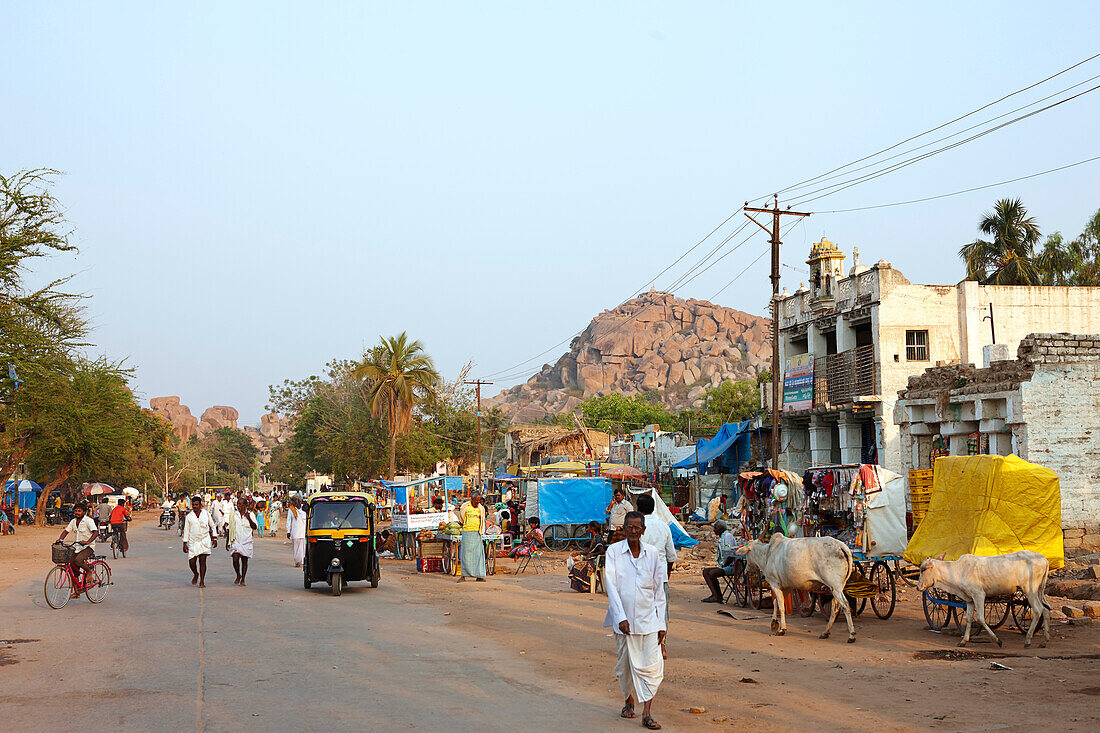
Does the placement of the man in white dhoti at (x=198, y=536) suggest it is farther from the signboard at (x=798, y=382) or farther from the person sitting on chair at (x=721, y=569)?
the signboard at (x=798, y=382)

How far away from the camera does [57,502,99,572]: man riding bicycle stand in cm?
1561

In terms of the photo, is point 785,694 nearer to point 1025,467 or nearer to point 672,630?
point 672,630

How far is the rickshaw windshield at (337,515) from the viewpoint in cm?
1822

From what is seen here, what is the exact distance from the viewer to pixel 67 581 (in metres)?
15.6

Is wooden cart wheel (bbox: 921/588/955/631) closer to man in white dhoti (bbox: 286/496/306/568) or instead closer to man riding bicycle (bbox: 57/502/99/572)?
man riding bicycle (bbox: 57/502/99/572)

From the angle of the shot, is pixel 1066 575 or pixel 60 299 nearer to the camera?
pixel 1066 575

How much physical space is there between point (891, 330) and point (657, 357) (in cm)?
14636

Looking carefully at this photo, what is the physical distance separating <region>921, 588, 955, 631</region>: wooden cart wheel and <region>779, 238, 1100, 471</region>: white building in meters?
18.4

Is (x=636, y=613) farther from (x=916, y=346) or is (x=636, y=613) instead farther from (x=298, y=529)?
(x=916, y=346)

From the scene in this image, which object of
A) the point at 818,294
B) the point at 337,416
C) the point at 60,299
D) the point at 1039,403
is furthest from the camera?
the point at 337,416

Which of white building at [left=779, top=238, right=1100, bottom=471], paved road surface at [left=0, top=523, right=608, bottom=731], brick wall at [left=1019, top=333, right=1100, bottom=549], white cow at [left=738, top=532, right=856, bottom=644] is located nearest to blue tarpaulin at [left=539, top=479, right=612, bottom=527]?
white building at [left=779, top=238, right=1100, bottom=471]

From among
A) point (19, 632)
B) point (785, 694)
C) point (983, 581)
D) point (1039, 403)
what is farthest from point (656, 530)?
point (1039, 403)

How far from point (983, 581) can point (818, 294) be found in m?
25.3

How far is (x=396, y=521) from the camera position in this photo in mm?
27141
